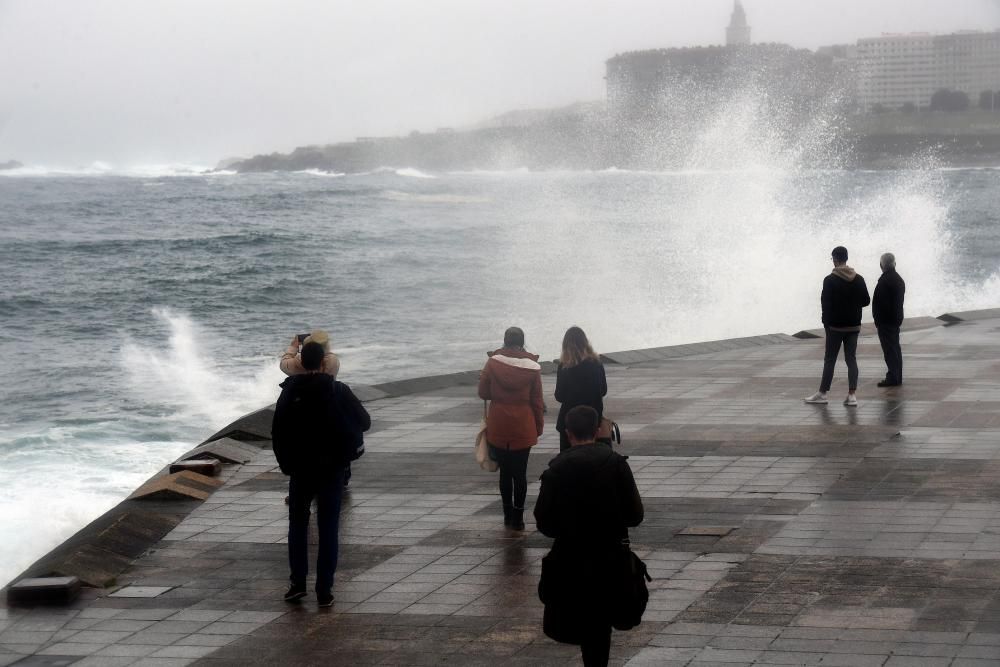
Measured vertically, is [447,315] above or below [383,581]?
below

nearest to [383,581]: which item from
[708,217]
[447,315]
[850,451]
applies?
[850,451]

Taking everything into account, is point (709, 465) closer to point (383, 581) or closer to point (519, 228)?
point (383, 581)

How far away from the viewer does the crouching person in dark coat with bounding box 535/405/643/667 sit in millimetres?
5102

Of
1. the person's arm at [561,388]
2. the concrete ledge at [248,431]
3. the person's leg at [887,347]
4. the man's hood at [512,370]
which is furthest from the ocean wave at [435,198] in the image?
the man's hood at [512,370]

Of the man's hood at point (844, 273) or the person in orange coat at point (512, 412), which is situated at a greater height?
the man's hood at point (844, 273)

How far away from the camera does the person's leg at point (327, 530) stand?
732 centimetres

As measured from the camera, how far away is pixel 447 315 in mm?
39156

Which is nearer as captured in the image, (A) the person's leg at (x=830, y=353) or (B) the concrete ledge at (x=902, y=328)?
(A) the person's leg at (x=830, y=353)

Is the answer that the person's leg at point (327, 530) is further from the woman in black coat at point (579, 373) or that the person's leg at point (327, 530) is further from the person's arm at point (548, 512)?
the person's arm at point (548, 512)

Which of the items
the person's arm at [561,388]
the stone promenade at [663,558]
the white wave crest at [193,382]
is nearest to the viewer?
the stone promenade at [663,558]

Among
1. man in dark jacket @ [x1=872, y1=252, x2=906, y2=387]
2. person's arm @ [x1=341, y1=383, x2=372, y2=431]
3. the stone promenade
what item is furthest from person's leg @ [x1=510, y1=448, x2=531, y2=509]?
man in dark jacket @ [x1=872, y1=252, x2=906, y2=387]

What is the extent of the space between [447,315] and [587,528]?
3407 cm

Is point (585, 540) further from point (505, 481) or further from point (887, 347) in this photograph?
point (887, 347)

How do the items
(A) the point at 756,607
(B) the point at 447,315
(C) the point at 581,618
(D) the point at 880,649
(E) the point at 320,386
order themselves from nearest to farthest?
(C) the point at 581,618, (D) the point at 880,649, (A) the point at 756,607, (E) the point at 320,386, (B) the point at 447,315
